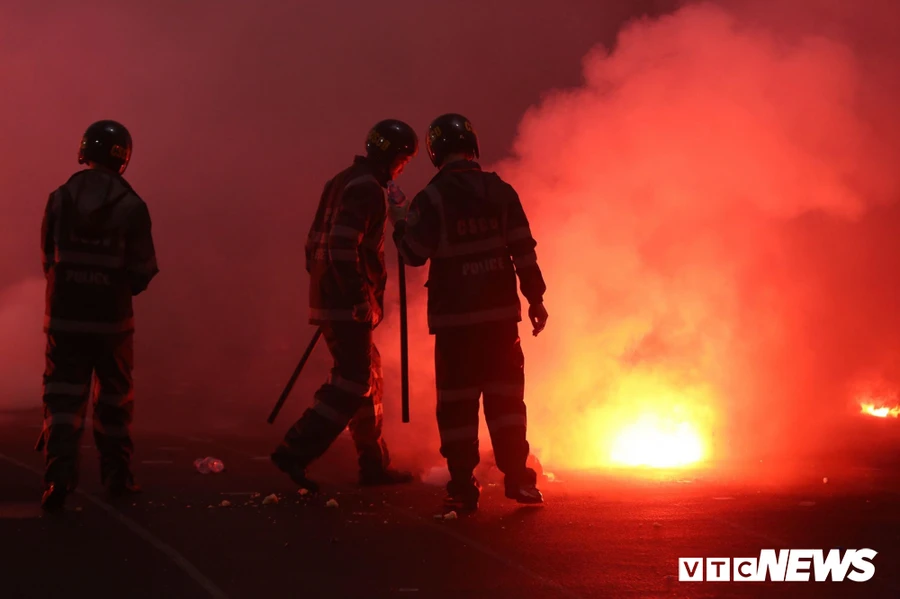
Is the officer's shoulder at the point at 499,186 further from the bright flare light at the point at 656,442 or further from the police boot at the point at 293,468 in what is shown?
the bright flare light at the point at 656,442

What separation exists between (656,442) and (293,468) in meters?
3.25

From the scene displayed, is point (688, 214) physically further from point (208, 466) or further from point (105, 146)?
point (105, 146)

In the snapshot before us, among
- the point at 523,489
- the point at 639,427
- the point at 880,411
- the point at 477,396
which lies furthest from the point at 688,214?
the point at 523,489

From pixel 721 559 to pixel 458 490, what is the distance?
161 centimetres

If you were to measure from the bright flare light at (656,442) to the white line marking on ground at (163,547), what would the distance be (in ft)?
12.2

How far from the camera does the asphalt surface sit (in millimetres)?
4441

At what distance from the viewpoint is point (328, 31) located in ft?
58.0

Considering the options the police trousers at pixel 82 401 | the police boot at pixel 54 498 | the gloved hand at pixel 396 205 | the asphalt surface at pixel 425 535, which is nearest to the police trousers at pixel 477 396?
the asphalt surface at pixel 425 535

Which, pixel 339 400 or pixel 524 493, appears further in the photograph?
pixel 339 400

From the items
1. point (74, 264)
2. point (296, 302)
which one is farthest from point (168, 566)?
point (296, 302)

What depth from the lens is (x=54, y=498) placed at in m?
5.97

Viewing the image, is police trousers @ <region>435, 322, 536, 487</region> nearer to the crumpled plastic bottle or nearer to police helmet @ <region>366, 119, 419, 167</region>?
police helmet @ <region>366, 119, 419, 167</region>

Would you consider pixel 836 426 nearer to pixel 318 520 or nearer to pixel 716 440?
pixel 716 440

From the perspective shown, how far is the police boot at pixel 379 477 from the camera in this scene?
6.96m
